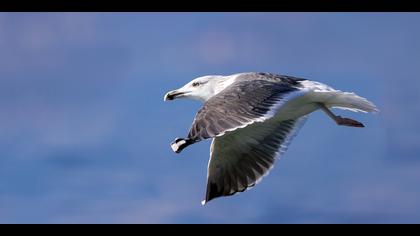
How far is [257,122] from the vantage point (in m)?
9.62

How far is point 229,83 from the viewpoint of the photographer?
928cm

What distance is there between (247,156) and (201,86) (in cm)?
77

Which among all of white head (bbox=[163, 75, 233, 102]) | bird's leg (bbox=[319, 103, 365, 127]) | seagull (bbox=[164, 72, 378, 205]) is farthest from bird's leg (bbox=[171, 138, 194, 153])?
bird's leg (bbox=[319, 103, 365, 127])

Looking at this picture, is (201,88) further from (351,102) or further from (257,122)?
(351,102)

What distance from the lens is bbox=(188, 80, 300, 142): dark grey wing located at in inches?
304

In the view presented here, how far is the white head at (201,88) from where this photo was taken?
9.57 m

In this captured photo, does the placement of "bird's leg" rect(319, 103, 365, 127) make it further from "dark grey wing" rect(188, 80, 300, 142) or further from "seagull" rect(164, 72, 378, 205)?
"dark grey wing" rect(188, 80, 300, 142)

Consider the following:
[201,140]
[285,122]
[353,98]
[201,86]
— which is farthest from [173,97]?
[201,140]

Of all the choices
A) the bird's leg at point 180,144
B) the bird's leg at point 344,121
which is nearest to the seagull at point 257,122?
the bird's leg at point 344,121

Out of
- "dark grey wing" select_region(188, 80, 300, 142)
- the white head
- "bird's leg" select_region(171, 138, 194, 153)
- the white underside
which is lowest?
"bird's leg" select_region(171, 138, 194, 153)

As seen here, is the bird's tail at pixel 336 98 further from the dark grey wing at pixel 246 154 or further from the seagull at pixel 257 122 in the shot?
the dark grey wing at pixel 246 154

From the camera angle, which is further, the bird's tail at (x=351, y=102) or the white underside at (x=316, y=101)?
the bird's tail at (x=351, y=102)

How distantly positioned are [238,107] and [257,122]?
5.14 ft

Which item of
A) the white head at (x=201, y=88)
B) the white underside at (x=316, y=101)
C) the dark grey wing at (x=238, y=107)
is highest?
the white head at (x=201, y=88)
